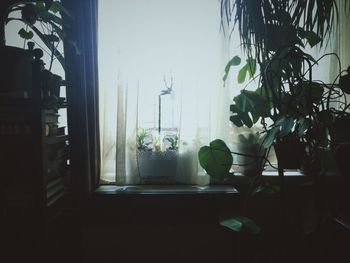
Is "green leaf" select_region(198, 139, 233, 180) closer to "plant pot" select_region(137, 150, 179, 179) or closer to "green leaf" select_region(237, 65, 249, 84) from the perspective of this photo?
"plant pot" select_region(137, 150, 179, 179)

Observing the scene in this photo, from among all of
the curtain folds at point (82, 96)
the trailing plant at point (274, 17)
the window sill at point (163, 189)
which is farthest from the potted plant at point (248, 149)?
the curtain folds at point (82, 96)

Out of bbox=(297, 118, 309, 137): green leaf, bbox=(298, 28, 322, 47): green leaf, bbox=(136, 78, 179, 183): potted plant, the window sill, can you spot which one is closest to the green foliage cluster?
bbox=(136, 78, 179, 183): potted plant

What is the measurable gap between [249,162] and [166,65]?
2.30 feet

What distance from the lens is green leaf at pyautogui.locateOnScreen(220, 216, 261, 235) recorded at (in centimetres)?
108

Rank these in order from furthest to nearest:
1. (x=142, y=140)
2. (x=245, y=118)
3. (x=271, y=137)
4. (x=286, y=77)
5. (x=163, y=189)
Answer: (x=142, y=140)
(x=163, y=189)
(x=245, y=118)
(x=286, y=77)
(x=271, y=137)

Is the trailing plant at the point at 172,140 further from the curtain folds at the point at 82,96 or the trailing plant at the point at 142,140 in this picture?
the curtain folds at the point at 82,96

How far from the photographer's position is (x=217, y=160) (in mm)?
1294

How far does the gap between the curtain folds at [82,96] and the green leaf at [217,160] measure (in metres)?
0.58

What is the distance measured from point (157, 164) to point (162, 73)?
0.50 metres

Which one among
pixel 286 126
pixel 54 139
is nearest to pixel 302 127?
pixel 286 126

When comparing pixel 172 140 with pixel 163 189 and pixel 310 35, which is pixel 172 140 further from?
pixel 310 35

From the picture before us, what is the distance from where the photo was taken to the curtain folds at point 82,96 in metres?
1.34

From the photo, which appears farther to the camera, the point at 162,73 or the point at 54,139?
the point at 162,73

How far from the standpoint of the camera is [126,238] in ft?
4.74
